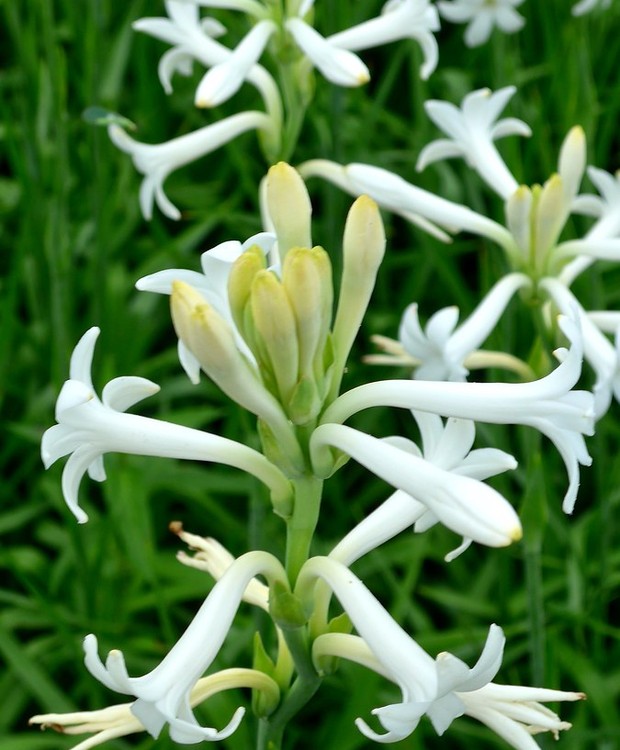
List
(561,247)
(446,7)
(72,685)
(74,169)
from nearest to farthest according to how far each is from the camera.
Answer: (561,247) → (72,685) → (446,7) → (74,169)

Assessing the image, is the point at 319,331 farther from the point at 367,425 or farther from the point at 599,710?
the point at 367,425

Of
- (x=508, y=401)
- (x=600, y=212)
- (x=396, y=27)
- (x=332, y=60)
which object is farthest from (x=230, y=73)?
(x=508, y=401)

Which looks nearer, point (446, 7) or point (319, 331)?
point (319, 331)

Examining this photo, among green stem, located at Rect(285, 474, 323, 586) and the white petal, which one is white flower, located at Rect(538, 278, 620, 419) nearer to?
the white petal

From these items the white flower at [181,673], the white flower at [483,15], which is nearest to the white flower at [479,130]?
A: the white flower at [483,15]

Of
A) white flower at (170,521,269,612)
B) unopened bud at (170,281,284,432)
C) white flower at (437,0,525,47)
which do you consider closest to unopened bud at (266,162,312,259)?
unopened bud at (170,281,284,432)

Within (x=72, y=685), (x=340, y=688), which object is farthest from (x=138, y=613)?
(x=340, y=688)

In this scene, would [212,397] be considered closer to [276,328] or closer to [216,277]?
[216,277]
